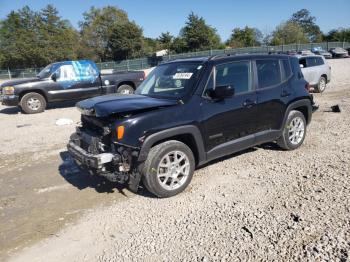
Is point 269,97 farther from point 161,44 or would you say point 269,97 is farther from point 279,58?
point 161,44

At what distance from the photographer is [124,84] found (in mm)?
13688

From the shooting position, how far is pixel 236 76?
17.0ft

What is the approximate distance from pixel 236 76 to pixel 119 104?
1.87 m

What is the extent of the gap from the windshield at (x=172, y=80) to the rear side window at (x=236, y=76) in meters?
0.33

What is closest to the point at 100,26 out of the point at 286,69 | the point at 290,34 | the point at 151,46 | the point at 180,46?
the point at 151,46

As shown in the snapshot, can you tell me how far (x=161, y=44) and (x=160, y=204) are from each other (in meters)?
69.8

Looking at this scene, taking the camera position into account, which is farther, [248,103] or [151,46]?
[151,46]

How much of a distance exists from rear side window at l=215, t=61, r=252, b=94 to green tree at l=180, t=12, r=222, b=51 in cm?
5998

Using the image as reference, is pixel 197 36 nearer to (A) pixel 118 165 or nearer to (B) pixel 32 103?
(B) pixel 32 103

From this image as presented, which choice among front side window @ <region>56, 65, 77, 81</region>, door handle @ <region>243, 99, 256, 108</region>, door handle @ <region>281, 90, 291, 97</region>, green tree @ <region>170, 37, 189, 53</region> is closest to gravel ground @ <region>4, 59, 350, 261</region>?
door handle @ <region>243, 99, 256, 108</region>

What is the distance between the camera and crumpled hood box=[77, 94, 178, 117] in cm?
429

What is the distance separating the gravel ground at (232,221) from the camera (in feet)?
10.9

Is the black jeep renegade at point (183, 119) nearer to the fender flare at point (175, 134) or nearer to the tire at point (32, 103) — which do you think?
the fender flare at point (175, 134)

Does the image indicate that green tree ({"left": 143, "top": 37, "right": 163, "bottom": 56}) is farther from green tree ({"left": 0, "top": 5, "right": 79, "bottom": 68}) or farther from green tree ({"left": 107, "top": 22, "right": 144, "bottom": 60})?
green tree ({"left": 0, "top": 5, "right": 79, "bottom": 68})
